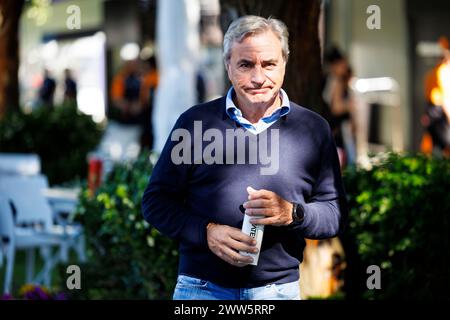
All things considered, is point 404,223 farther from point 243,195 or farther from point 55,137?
point 55,137

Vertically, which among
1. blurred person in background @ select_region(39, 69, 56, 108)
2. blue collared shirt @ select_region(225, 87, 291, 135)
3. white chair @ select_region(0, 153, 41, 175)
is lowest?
blurred person in background @ select_region(39, 69, 56, 108)

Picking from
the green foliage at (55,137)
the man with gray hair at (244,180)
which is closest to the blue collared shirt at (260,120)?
the man with gray hair at (244,180)

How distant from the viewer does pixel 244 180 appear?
12.9 feet

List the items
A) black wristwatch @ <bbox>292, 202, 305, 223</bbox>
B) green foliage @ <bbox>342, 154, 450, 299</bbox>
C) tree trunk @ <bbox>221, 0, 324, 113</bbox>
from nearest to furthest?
1. black wristwatch @ <bbox>292, 202, 305, 223</bbox>
2. tree trunk @ <bbox>221, 0, 324, 113</bbox>
3. green foliage @ <bbox>342, 154, 450, 299</bbox>

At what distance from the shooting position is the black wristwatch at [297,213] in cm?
383

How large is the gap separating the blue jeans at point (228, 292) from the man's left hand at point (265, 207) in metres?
0.31

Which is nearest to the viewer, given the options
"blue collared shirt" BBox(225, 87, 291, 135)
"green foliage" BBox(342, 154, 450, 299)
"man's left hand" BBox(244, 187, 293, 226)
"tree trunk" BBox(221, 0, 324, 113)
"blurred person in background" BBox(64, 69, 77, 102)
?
"man's left hand" BBox(244, 187, 293, 226)

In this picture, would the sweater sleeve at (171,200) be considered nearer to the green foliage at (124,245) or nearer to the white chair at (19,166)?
the green foliage at (124,245)

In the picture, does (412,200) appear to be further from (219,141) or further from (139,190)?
(219,141)

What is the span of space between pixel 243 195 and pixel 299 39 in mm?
2706

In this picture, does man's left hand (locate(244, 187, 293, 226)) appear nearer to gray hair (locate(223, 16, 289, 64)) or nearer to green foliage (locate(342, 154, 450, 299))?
gray hair (locate(223, 16, 289, 64))

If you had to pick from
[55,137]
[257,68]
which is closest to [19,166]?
[55,137]

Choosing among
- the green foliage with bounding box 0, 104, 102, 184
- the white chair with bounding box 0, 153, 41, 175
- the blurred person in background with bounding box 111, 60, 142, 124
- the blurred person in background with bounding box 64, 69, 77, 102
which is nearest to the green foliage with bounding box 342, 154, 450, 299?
the white chair with bounding box 0, 153, 41, 175

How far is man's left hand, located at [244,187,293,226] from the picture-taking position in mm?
3711
